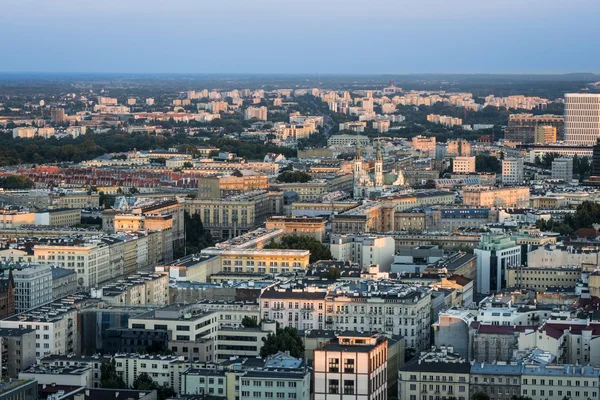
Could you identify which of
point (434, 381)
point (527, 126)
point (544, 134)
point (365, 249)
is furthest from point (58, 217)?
point (527, 126)

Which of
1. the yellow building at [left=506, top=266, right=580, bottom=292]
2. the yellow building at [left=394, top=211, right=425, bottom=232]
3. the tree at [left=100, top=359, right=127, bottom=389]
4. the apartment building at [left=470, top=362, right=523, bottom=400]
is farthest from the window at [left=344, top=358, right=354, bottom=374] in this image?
the yellow building at [left=394, top=211, right=425, bottom=232]

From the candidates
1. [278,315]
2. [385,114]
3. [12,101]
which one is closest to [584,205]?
[278,315]

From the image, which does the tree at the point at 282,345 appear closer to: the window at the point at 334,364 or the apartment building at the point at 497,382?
the apartment building at the point at 497,382

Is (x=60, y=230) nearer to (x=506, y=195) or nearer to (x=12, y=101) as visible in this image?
(x=506, y=195)

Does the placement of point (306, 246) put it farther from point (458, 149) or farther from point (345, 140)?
point (345, 140)

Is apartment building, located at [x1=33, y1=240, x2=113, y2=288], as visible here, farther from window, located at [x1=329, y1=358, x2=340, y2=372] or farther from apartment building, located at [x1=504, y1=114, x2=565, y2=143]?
apartment building, located at [x1=504, y1=114, x2=565, y2=143]

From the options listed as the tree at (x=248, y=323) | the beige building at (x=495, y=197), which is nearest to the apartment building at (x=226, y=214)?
the beige building at (x=495, y=197)
